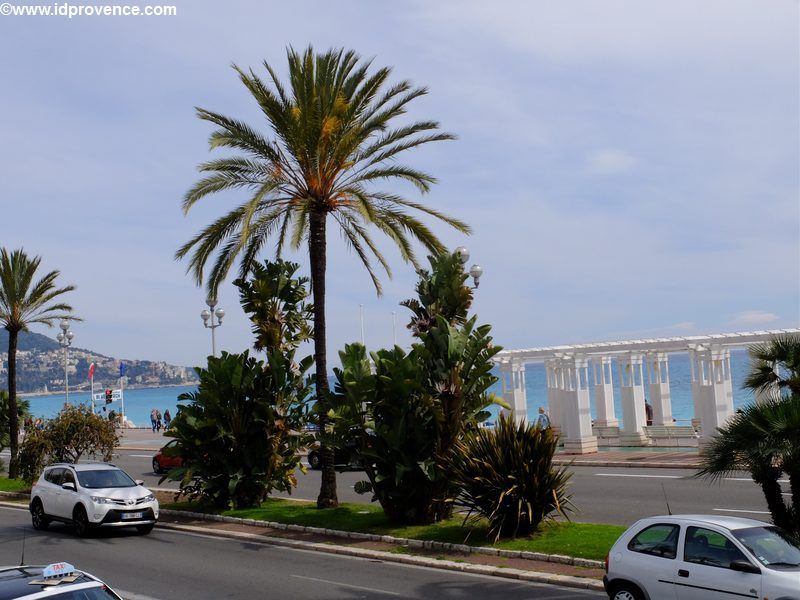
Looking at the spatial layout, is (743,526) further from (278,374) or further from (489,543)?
(278,374)

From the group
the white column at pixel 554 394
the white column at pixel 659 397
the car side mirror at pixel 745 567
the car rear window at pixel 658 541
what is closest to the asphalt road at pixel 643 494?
the car rear window at pixel 658 541

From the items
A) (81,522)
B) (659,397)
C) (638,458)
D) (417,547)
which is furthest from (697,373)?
(81,522)

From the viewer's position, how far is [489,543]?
15.4 metres

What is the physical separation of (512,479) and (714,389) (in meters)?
14.5

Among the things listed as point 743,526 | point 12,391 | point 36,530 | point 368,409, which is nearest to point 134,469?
point 12,391

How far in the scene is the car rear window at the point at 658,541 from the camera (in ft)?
32.4

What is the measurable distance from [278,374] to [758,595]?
13.7 meters

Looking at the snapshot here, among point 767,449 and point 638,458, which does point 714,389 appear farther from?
point 767,449

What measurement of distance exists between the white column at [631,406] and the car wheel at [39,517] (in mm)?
21068

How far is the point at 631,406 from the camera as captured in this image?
33.1m

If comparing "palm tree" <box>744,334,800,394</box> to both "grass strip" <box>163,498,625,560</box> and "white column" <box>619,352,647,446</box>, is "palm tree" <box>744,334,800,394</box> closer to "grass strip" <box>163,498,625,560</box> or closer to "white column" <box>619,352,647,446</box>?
"grass strip" <box>163,498,625,560</box>

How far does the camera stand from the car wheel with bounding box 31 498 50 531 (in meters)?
20.2

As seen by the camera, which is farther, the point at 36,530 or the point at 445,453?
the point at 36,530

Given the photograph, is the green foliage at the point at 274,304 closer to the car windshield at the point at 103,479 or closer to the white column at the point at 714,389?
the car windshield at the point at 103,479
